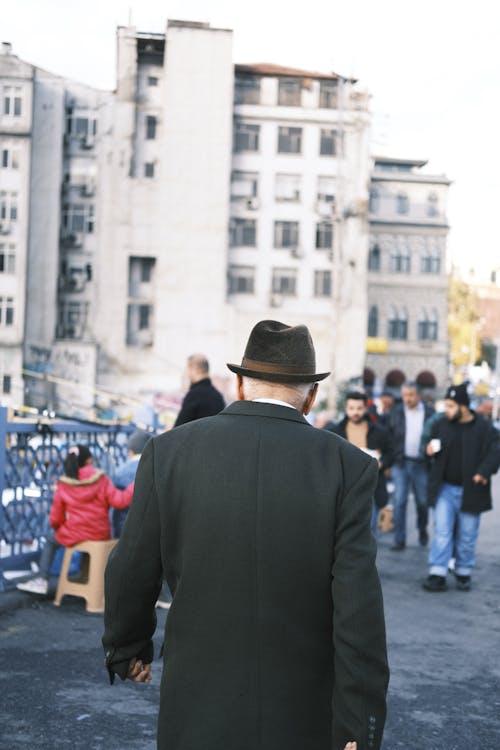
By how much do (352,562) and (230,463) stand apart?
1.48 ft

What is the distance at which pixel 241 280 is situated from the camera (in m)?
64.0

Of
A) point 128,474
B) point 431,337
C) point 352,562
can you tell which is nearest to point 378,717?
point 352,562

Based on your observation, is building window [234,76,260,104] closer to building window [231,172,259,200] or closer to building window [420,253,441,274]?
building window [231,172,259,200]

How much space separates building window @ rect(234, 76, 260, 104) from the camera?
211 feet

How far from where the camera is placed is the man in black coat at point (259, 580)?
308cm

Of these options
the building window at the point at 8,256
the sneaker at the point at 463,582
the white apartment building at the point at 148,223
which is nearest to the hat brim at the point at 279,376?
the sneaker at the point at 463,582

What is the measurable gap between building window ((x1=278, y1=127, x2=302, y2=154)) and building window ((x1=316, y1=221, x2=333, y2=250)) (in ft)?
14.7

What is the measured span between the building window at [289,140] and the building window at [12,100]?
14865 millimetres

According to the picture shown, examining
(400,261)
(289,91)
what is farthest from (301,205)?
(400,261)

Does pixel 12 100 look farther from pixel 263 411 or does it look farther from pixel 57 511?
pixel 263 411

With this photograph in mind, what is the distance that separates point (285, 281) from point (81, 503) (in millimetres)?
55597

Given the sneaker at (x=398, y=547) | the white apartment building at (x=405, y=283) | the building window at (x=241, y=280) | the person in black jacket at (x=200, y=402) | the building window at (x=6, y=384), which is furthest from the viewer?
the white apartment building at (x=405, y=283)

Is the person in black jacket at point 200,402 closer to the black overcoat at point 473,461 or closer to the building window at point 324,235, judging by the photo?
the black overcoat at point 473,461

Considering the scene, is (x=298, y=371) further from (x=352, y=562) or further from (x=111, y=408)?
(x=111, y=408)
